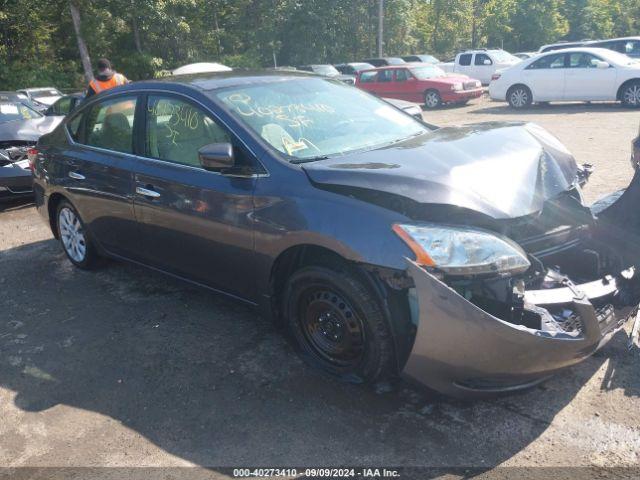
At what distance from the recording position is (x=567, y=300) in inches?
106

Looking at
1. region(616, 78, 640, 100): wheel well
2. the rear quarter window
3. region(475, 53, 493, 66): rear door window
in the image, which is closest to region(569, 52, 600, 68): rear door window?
region(616, 78, 640, 100): wheel well

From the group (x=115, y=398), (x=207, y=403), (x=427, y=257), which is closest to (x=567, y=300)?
(x=427, y=257)

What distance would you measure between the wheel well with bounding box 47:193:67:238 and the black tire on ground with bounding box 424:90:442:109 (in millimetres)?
14538

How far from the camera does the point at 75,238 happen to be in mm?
5336

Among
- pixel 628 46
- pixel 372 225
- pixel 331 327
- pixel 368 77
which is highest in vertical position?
pixel 628 46

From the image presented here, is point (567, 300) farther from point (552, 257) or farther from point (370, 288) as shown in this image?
point (370, 288)

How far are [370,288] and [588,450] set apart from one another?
125 cm

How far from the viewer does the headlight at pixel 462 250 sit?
266 centimetres

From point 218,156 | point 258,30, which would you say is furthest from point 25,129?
point 258,30

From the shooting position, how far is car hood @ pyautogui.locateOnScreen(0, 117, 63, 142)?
7959mm

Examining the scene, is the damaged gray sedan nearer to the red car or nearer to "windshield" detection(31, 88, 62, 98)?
the red car

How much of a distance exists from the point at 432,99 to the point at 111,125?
14945 millimetres

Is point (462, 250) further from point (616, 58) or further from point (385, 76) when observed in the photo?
point (385, 76)

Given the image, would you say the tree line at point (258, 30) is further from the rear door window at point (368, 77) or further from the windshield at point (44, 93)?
the rear door window at point (368, 77)
